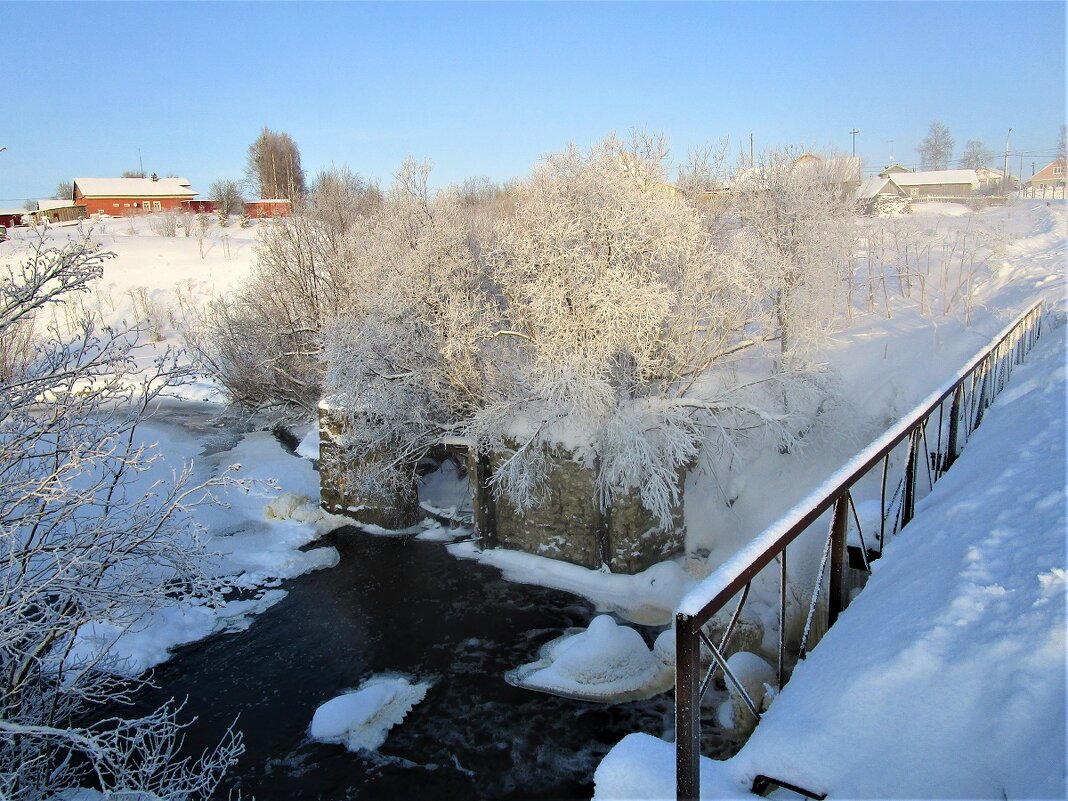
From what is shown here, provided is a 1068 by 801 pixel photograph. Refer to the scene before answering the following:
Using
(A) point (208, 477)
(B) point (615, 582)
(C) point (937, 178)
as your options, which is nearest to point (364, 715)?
(B) point (615, 582)

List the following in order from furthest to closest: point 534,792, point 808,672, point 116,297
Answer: point 116,297 < point 534,792 < point 808,672

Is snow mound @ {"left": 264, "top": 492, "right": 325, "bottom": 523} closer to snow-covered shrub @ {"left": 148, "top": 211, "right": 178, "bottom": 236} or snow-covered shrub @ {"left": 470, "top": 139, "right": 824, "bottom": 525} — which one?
snow-covered shrub @ {"left": 470, "top": 139, "right": 824, "bottom": 525}

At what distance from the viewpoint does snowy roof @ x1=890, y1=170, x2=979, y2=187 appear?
58.8 m

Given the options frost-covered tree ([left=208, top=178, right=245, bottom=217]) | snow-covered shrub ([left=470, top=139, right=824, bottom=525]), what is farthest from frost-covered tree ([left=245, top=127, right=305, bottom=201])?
snow-covered shrub ([left=470, top=139, right=824, bottom=525])

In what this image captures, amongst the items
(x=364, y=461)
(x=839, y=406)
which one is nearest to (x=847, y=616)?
(x=839, y=406)

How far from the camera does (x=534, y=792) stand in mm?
8562

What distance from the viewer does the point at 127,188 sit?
62.2 metres

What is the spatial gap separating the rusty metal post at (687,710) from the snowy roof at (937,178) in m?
66.2

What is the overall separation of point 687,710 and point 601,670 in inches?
340

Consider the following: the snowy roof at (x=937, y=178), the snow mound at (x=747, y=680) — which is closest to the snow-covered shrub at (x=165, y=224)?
the snow mound at (x=747, y=680)

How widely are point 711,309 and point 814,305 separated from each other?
13.2 feet

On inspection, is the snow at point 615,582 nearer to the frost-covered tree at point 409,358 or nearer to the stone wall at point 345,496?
the stone wall at point 345,496

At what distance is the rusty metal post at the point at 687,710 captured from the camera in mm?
2410

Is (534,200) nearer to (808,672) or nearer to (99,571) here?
(99,571)
